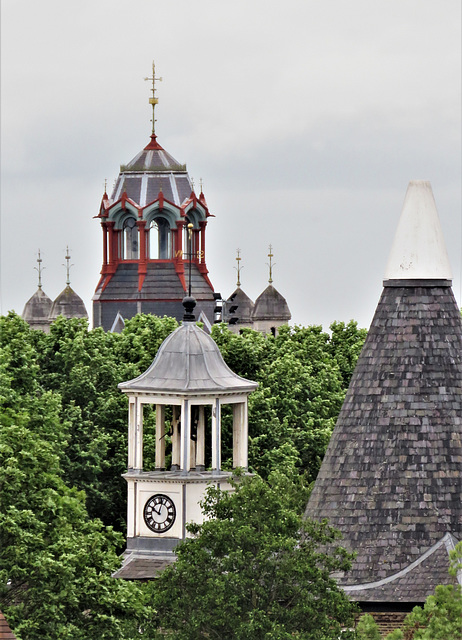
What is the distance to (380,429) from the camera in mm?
46531

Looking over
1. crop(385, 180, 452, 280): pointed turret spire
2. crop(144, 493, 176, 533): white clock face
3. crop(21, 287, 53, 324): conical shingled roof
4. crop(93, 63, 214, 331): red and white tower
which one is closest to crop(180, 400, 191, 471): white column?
crop(144, 493, 176, 533): white clock face

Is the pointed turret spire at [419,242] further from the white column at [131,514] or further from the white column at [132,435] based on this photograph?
the white column at [131,514]

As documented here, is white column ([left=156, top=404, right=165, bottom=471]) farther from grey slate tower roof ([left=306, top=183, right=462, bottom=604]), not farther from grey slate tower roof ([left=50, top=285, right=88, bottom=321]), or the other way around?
grey slate tower roof ([left=50, top=285, right=88, bottom=321])

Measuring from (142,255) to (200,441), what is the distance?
8407 cm

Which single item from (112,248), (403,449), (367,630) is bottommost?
(367,630)

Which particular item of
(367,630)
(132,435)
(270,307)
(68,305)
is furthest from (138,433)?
(270,307)

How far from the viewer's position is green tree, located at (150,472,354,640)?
134ft

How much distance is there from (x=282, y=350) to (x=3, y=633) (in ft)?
148

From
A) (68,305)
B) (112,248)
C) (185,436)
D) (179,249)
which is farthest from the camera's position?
(68,305)

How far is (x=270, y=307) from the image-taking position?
179750mm

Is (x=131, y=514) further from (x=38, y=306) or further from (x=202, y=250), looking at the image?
(x=38, y=306)

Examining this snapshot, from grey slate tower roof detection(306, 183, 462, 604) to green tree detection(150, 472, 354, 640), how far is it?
2.26 metres

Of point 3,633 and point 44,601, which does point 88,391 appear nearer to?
point 44,601

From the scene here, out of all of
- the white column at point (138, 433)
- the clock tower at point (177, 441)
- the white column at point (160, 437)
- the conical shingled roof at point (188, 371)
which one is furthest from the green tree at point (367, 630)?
the white column at point (160, 437)
